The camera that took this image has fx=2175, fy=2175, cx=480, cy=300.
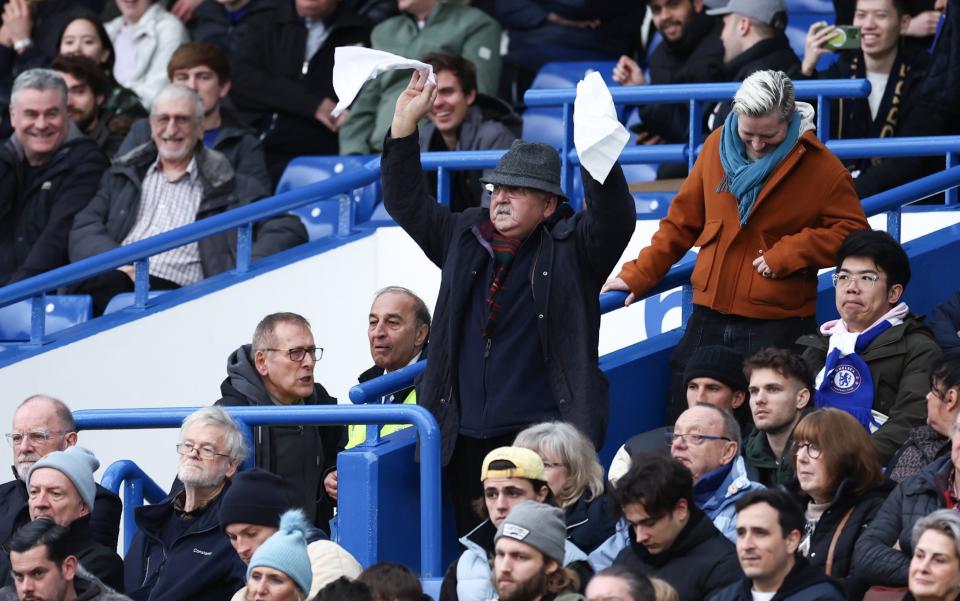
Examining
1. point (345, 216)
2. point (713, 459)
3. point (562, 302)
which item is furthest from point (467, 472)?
point (345, 216)

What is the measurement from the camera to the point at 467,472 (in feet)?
25.3

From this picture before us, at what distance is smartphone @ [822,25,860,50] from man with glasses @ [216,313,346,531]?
3246 millimetres

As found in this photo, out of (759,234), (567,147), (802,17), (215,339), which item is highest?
(802,17)

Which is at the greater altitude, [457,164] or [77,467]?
[457,164]

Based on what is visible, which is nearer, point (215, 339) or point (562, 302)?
point (562, 302)

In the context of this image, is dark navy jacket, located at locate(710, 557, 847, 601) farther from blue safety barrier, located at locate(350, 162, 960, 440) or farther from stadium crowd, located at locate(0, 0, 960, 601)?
blue safety barrier, located at locate(350, 162, 960, 440)

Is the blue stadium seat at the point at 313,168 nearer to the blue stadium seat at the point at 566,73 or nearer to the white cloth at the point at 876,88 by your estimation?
the blue stadium seat at the point at 566,73

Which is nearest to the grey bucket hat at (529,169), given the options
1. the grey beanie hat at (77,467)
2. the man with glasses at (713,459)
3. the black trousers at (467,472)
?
the black trousers at (467,472)

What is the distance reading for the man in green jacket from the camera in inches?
480

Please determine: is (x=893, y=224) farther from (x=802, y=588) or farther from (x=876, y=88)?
(x=802, y=588)

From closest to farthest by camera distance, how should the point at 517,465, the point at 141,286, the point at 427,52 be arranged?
the point at 517,465 → the point at 141,286 → the point at 427,52

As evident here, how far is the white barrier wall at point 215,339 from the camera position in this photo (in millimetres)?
10094

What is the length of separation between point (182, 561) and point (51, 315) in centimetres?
365

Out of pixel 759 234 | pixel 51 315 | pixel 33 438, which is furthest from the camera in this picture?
pixel 51 315
